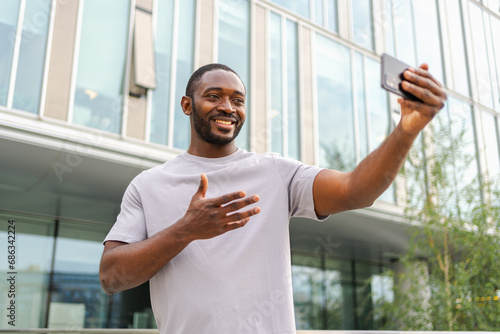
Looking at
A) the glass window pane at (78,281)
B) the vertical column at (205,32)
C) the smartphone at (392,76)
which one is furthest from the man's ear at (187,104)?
the glass window pane at (78,281)

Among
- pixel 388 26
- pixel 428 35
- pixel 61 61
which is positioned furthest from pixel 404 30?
pixel 61 61

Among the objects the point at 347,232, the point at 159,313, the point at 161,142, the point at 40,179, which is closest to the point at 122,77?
the point at 161,142

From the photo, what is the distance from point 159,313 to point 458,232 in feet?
27.7

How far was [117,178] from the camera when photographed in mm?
7613

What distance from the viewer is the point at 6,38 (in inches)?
262

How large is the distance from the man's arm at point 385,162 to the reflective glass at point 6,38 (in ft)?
20.3

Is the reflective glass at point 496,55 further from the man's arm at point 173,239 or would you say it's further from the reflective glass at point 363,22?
the man's arm at point 173,239

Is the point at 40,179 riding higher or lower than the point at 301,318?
higher

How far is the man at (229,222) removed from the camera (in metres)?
1.12

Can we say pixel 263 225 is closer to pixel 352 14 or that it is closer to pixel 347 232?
pixel 347 232

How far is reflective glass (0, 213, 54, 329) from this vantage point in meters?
7.93

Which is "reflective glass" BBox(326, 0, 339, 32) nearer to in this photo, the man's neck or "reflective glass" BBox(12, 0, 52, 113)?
"reflective glass" BBox(12, 0, 52, 113)

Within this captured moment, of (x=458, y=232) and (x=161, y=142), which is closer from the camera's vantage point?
(x=161, y=142)

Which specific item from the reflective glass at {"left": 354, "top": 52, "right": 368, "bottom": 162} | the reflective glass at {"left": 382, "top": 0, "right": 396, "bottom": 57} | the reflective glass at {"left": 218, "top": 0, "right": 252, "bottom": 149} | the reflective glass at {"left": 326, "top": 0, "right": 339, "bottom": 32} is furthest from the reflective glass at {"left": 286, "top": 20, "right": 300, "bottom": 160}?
the reflective glass at {"left": 382, "top": 0, "right": 396, "bottom": 57}
